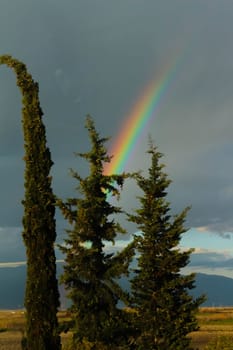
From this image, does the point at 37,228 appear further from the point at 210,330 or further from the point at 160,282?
the point at 210,330

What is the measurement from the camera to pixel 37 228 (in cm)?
2109

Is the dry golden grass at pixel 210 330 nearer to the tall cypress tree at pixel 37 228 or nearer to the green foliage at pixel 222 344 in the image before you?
the green foliage at pixel 222 344

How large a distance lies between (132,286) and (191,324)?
3.64m

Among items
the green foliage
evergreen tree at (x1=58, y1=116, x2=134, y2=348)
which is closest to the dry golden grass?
the green foliage

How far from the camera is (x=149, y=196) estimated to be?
105 feet

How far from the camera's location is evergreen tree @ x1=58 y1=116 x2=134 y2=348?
903 inches

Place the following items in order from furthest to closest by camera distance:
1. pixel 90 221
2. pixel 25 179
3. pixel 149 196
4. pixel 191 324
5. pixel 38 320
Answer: pixel 149 196
pixel 191 324
pixel 90 221
pixel 25 179
pixel 38 320

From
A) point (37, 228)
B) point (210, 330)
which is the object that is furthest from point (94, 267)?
point (210, 330)

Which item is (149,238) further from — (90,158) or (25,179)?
(25,179)

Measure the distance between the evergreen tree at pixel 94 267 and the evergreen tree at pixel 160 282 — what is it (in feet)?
18.1

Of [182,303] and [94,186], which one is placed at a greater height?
[94,186]

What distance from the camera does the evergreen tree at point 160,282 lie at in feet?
96.4

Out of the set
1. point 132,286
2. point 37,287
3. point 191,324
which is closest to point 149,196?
point 132,286

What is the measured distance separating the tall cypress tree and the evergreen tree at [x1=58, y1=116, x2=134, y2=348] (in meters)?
1.43
